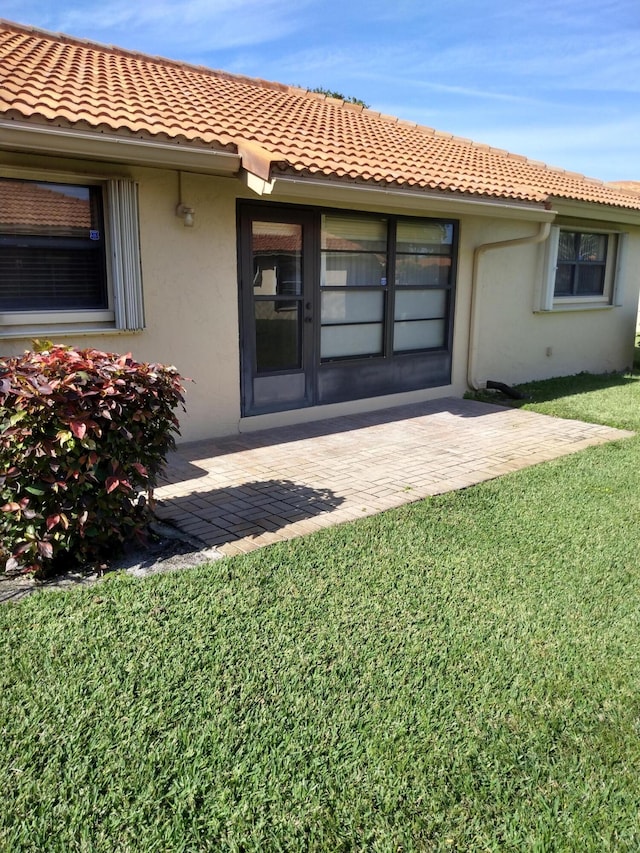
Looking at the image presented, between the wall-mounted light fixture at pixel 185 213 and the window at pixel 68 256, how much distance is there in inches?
20.3

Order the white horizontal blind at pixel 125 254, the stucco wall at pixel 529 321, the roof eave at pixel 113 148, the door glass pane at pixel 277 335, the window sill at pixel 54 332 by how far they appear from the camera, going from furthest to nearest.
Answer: the stucco wall at pixel 529 321, the door glass pane at pixel 277 335, the white horizontal blind at pixel 125 254, the window sill at pixel 54 332, the roof eave at pixel 113 148

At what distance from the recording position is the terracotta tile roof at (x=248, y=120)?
6.01 metres

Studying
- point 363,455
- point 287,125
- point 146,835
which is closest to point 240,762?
point 146,835

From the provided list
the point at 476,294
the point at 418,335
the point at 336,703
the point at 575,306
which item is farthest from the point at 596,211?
the point at 336,703

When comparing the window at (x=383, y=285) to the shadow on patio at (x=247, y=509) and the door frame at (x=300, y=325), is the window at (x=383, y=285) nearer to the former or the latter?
the door frame at (x=300, y=325)

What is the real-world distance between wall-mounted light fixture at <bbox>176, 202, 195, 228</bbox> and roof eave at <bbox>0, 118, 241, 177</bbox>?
39 cm

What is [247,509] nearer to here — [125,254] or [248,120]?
[125,254]

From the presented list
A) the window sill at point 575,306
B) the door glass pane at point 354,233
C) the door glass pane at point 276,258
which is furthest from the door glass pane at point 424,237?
the window sill at point 575,306

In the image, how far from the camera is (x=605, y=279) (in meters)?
13.1

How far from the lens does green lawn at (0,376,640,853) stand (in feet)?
7.44

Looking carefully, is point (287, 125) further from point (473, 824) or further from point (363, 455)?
point (473, 824)

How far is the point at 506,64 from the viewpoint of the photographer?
13.0 m

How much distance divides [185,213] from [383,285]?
330cm

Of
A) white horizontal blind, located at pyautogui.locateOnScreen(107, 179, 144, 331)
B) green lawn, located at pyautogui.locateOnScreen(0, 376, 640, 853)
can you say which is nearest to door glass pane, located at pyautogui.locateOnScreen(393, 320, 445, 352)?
white horizontal blind, located at pyautogui.locateOnScreen(107, 179, 144, 331)
